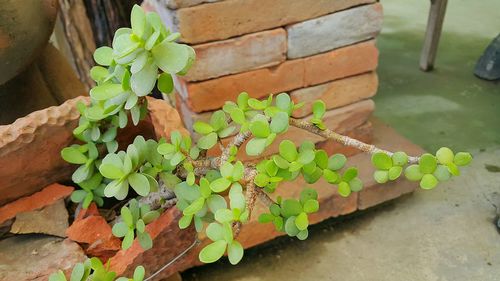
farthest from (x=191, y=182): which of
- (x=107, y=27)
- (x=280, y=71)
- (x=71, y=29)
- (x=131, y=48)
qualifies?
(x=71, y=29)

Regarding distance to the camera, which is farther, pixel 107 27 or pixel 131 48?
pixel 107 27

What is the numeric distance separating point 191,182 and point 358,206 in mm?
899

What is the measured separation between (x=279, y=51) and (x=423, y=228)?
27.5 inches

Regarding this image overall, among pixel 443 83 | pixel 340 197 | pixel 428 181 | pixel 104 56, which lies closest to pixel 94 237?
pixel 104 56

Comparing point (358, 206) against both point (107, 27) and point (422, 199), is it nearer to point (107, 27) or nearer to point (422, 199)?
point (422, 199)

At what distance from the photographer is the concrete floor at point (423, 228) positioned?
1371 millimetres

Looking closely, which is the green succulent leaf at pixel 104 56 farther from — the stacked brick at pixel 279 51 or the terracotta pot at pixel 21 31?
the stacked brick at pixel 279 51

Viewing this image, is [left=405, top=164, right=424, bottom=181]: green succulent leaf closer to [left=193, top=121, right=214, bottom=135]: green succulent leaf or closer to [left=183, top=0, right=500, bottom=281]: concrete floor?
[left=193, top=121, right=214, bottom=135]: green succulent leaf

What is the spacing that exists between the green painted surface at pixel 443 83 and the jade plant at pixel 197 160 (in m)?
1.26

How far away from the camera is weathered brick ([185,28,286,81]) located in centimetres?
120

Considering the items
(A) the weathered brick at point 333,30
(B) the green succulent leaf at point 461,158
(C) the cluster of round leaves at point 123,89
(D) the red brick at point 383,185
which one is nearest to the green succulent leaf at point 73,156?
(C) the cluster of round leaves at point 123,89

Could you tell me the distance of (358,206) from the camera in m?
1.47

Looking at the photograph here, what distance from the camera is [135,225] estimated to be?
73 cm

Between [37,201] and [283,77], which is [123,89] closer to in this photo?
[37,201]
